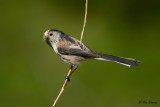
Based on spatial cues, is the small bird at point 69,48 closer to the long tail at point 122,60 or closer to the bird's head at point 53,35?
the bird's head at point 53,35

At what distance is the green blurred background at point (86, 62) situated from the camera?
648 centimetres

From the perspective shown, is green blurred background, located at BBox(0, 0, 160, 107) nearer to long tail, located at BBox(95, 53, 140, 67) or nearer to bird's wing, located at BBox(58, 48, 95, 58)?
bird's wing, located at BBox(58, 48, 95, 58)

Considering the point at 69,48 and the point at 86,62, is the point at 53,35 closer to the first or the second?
the point at 69,48

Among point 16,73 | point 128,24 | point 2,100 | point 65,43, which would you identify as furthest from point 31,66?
point 65,43

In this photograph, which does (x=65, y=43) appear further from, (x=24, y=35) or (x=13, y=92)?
(x=24, y=35)

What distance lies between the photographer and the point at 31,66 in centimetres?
685

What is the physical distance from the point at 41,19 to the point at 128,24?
101 centimetres

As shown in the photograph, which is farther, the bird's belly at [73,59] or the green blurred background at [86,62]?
the green blurred background at [86,62]

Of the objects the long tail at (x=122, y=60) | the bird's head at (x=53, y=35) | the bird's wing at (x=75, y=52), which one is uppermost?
the bird's head at (x=53, y=35)

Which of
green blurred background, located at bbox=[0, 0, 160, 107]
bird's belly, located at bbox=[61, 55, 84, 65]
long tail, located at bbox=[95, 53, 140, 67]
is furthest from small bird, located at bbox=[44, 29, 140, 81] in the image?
green blurred background, located at bbox=[0, 0, 160, 107]

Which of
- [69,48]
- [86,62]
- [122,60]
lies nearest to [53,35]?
[69,48]

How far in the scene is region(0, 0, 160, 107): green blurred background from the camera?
21.2 ft

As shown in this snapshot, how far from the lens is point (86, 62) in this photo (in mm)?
6871

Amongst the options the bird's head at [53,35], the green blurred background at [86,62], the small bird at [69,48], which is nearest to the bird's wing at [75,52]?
the small bird at [69,48]
